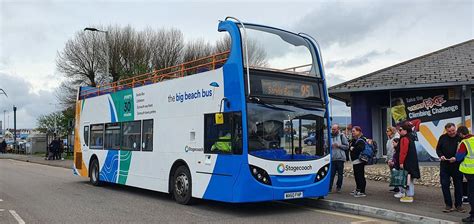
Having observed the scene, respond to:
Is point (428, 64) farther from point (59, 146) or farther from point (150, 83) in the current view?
point (59, 146)

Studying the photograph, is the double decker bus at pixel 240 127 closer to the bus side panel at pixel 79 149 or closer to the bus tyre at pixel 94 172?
the bus tyre at pixel 94 172

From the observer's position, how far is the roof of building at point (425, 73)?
576 inches

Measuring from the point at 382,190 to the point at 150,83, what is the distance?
6.50m

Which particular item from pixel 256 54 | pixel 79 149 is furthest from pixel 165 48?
pixel 256 54

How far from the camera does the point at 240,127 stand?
8.41 meters

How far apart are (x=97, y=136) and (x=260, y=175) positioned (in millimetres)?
7680

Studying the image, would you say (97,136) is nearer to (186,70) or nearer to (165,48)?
(186,70)

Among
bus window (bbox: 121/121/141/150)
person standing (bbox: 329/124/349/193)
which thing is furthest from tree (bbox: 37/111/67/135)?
person standing (bbox: 329/124/349/193)

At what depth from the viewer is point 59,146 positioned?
31844mm

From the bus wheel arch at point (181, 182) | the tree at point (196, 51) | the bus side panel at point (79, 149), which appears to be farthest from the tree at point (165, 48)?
the bus wheel arch at point (181, 182)

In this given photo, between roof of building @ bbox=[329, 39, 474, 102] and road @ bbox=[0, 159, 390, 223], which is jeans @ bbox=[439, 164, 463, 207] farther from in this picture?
roof of building @ bbox=[329, 39, 474, 102]

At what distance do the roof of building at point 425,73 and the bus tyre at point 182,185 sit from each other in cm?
850

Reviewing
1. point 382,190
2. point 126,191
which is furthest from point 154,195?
point 382,190

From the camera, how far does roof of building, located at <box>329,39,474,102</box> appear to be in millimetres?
14625
